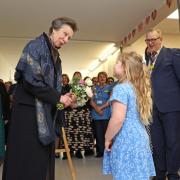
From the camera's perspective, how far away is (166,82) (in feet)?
8.77

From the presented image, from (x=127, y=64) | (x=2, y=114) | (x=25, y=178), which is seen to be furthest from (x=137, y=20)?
(x=25, y=178)

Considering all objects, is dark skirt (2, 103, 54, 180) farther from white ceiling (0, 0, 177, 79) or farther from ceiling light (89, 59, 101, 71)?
ceiling light (89, 59, 101, 71)

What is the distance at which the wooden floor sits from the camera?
11.0 feet

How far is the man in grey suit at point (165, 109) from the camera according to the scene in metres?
2.64

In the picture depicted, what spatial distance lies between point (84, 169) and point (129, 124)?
6.97 feet

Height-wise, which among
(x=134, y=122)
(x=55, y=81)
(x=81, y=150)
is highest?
(x=55, y=81)

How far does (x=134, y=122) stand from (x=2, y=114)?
2445mm

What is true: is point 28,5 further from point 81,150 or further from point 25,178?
point 25,178

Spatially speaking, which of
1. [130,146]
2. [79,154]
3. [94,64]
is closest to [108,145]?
[130,146]

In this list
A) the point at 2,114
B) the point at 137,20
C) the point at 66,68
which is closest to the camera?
the point at 2,114

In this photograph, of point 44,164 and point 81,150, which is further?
point 81,150

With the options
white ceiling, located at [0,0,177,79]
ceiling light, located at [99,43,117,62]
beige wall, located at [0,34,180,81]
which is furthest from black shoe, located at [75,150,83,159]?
ceiling light, located at [99,43,117,62]

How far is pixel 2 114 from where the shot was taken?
388 cm

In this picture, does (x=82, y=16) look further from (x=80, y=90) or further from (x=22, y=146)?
(x=22, y=146)
